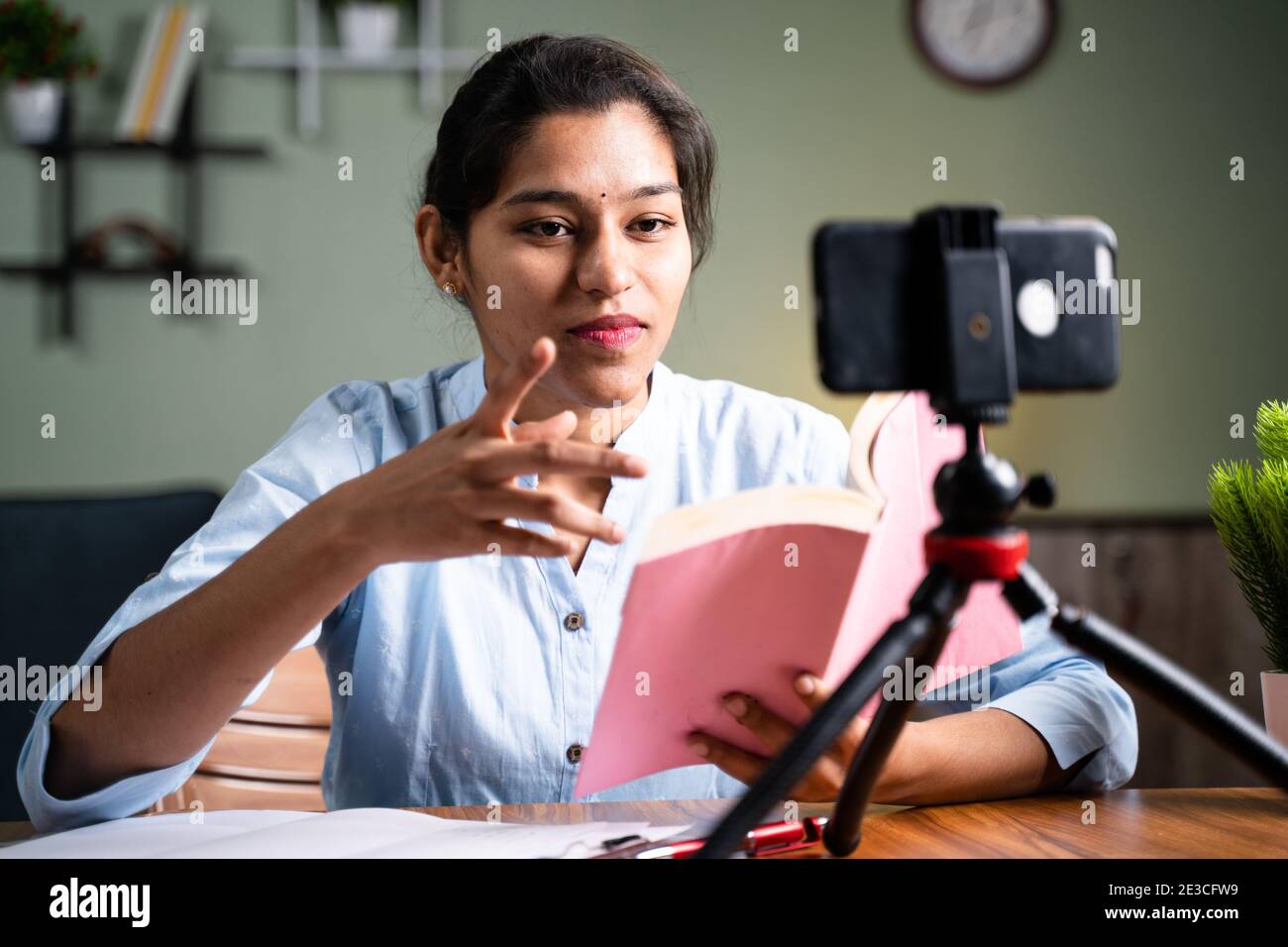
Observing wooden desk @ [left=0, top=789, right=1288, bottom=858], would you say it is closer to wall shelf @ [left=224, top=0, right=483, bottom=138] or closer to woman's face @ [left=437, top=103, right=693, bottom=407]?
woman's face @ [left=437, top=103, right=693, bottom=407]

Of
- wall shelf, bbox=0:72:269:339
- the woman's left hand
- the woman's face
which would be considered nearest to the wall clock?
wall shelf, bbox=0:72:269:339

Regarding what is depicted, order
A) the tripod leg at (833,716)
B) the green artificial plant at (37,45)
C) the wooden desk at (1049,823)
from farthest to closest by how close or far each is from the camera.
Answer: the green artificial plant at (37,45) → the wooden desk at (1049,823) → the tripod leg at (833,716)

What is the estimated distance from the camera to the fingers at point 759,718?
652 mm

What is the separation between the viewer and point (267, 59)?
2355mm

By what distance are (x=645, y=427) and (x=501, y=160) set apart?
0.30 m

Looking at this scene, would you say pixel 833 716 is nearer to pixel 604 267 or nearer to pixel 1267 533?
pixel 1267 533

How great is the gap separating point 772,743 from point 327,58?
211 cm

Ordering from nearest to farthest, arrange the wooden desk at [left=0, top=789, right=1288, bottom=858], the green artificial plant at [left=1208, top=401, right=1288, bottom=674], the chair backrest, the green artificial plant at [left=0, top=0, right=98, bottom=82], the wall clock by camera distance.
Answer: the wooden desk at [left=0, top=789, right=1288, bottom=858]
the green artificial plant at [left=1208, top=401, right=1288, bottom=674]
the chair backrest
the green artificial plant at [left=0, top=0, right=98, bottom=82]
the wall clock

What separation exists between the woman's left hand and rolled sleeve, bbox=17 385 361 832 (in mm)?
290

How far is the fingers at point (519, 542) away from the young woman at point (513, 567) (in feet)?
0.10

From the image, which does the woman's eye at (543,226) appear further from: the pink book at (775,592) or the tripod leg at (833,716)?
the tripod leg at (833,716)

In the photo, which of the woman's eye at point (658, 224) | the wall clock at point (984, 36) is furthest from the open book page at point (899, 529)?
the wall clock at point (984, 36)

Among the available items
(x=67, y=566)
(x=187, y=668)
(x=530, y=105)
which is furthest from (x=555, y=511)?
(x=67, y=566)

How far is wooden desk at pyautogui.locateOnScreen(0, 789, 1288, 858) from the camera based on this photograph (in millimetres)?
622
